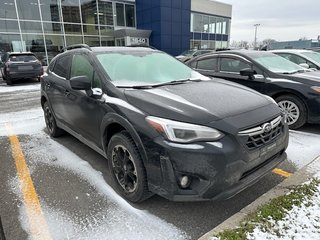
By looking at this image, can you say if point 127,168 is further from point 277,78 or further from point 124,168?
point 277,78

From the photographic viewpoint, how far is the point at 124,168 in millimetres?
2926

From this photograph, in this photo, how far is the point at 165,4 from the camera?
87.1 feet

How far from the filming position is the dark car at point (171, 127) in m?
2.35

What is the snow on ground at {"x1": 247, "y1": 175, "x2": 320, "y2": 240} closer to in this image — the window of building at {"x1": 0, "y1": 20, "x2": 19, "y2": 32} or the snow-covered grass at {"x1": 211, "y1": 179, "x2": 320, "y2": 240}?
the snow-covered grass at {"x1": 211, "y1": 179, "x2": 320, "y2": 240}

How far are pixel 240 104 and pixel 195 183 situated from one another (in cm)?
97

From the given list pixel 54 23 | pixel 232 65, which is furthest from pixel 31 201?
pixel 54 23

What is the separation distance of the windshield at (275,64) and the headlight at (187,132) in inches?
150

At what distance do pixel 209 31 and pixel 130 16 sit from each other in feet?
38.2

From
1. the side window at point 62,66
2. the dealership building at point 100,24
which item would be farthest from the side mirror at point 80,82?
the dealership building at point 100,24

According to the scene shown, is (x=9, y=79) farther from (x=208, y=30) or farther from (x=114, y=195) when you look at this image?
(x=208, y=30)

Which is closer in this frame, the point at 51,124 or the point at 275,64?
the point at 51,124

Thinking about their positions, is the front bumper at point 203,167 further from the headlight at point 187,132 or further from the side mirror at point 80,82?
the side mirror at point 80,82

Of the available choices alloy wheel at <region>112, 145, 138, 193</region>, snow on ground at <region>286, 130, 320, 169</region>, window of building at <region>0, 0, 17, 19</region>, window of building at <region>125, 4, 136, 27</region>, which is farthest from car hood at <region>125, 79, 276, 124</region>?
window of building at <region>125, 4, 136, 27</region>

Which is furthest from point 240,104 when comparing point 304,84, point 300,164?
point 304,84
